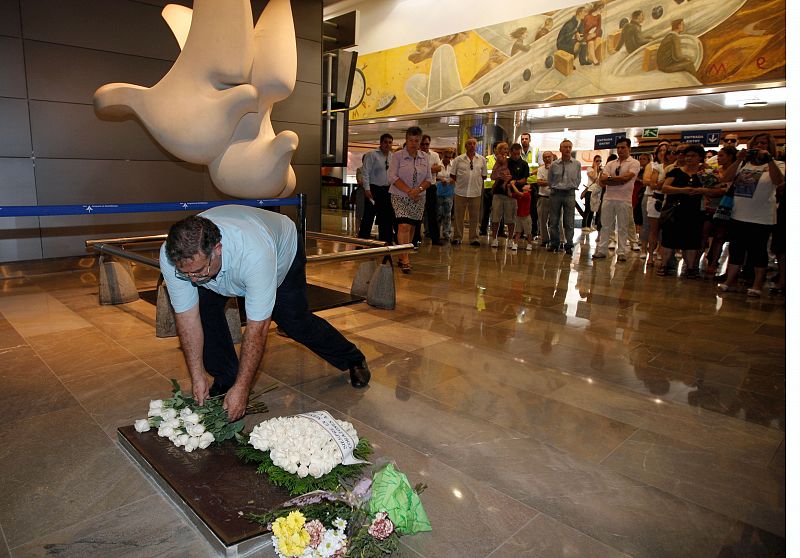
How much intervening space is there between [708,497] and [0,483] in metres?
3.27

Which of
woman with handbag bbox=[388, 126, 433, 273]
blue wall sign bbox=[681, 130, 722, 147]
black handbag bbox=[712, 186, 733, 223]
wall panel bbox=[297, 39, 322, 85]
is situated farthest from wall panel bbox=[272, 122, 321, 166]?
blue wall sign bbox=[681, 130, 722, 147]

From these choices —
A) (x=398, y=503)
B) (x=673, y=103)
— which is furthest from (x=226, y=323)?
(x=673, y=103)

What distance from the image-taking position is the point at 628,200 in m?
9.26

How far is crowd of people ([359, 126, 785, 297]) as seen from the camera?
7.10m

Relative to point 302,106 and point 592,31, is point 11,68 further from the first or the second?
point 592,31

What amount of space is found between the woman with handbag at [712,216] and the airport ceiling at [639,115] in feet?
7.66

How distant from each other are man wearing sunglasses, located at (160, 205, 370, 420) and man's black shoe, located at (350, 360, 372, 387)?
1.25 ft

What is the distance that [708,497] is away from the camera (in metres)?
2.64

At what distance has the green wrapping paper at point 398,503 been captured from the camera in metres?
2.15

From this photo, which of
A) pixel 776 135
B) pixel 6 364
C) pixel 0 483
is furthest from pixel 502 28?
pixel 0 483

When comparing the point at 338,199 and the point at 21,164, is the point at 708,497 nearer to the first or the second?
the point at 21,164

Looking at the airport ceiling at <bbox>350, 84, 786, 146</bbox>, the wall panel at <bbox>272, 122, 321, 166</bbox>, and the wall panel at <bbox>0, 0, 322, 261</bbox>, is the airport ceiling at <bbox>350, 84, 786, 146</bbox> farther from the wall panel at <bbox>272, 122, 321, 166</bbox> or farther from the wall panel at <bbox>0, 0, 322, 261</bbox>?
the wall panel at <bbox>0, 0, 322, 261</bbox>

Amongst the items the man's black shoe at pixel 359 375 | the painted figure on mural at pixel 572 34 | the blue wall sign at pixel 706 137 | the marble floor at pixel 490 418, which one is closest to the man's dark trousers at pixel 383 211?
the marble floor at pixel 490 418

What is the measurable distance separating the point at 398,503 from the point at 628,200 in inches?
327
